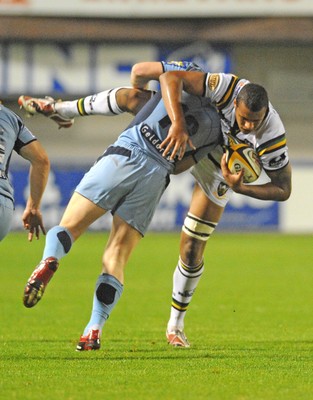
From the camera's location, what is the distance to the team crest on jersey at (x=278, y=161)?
7.59m

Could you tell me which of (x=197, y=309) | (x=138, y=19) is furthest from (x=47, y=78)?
(x=197, y=309)

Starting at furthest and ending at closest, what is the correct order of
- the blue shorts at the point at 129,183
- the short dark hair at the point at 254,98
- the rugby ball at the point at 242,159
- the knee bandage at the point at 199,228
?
the knee bandage at the point at 199,228 < the rugby ball at the point at 242,159 < the blue shorts at the point at 129,183 < the short dark hair at the point at 254,98

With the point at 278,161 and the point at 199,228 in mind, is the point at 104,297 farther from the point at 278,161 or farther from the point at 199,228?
the point at 278,161

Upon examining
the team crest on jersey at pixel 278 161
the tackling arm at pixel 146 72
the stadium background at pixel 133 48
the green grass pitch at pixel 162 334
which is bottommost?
the stadium background at pixel 133 48

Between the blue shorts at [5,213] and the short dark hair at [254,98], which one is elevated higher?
the short dark hair at [254,98]

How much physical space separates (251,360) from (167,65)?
87.6 inches

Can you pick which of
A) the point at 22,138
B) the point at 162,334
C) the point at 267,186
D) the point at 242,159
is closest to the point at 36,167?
the point at 22,138

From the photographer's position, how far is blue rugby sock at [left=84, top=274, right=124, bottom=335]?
7465 millimetres

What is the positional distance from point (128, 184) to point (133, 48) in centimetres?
2296

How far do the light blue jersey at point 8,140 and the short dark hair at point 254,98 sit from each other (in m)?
1.44

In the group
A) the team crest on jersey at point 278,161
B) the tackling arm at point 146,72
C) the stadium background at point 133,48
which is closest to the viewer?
the team crest on jersey at point 278,161

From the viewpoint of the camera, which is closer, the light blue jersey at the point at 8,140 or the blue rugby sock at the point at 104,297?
the light blue jersey at the point at 8,140

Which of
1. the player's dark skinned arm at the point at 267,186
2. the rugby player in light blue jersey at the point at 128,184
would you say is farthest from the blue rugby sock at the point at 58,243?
the player's dark skinned arm at the point at 267,186

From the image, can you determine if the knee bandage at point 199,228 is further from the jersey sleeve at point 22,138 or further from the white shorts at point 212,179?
the jersey sleeve at point 22,138
